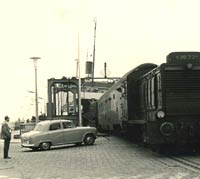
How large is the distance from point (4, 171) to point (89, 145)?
13128 mm

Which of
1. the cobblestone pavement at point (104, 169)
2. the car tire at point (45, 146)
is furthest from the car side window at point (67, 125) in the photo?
the cobblestone pavement at point (104, 169)

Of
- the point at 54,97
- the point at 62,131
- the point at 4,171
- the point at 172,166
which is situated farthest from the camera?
the point at 54,97

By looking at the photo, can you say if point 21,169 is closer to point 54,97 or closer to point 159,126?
point 159,126

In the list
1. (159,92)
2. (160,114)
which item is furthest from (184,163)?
(159,92)

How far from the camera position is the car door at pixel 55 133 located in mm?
29328

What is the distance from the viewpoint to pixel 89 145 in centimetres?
3080

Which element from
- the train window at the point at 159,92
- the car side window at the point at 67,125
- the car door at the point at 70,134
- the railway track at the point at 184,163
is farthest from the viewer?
the car side window at the point at 67,125

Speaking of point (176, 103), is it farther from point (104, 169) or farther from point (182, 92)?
point (104, 169)

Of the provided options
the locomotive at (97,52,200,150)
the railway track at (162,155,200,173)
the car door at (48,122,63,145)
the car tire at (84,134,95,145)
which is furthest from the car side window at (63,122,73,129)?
the railway track at (162,155,200,173)

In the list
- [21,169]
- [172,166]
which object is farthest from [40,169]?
[172,166]

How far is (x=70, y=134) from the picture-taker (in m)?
30.0

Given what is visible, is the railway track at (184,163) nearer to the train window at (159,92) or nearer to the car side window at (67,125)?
the train window at (159,92)

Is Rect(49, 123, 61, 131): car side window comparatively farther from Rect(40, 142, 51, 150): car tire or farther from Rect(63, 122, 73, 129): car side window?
Rect(40, 142, 51, 150): car tire

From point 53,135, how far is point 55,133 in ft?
0.58
